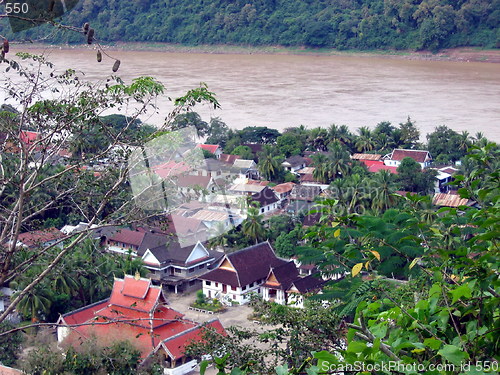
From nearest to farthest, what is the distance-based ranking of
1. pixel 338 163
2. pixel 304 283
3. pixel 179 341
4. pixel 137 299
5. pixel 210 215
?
pixel 179 341, pixel 137 299, pixel 304 283, pixel 210 215, pixel 338 163

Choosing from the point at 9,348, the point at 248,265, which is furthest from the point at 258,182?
the point at 9,348

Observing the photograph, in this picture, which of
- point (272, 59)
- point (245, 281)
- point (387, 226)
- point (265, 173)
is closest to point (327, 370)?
point (387, 226)

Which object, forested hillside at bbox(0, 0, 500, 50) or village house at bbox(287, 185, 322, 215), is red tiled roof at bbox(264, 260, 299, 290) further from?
forested hillside at bbox(0, 0, 500, 50)

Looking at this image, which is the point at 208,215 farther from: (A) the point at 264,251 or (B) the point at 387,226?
(B) the point at 387,226

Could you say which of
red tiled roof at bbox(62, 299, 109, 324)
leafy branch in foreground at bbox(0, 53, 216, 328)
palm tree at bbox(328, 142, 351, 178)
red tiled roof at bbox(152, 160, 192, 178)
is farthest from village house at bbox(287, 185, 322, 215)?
leafy branch in foreground at bbox(0, 53, 216, 328)

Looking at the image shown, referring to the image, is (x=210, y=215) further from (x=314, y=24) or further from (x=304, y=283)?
(x=314, y=24)

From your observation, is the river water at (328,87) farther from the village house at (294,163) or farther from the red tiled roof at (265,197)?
the red tiled roof at (265,197)
